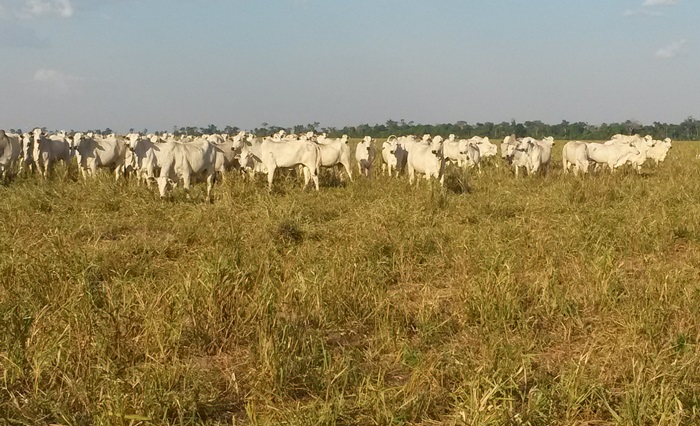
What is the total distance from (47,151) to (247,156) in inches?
246

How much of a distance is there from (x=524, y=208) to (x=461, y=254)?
4.35m

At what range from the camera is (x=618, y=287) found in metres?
5.86

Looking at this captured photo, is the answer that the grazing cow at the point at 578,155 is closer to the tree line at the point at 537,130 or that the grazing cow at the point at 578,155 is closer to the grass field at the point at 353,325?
the grass field at the point at 353,325

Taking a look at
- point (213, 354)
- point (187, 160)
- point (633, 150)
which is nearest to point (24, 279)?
point (213, 354)

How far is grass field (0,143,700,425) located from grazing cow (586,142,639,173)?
10.6m

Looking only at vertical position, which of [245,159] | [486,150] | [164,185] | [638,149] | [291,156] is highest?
[638,149]

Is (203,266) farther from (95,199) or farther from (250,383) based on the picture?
(95,199)

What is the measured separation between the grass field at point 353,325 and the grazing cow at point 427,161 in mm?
5858

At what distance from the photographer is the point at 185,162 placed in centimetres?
1284

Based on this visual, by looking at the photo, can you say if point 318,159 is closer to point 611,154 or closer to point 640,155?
point 611,154

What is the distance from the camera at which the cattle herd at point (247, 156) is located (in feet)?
43.4

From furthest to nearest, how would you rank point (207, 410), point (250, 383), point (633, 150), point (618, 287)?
point (633, 150) → point (618, 287) → point (250, 383) → point (207, 410)

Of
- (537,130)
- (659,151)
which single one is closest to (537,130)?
(537,130)

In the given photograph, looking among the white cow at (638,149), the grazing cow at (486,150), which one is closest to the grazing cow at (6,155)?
the grazing cow at (486,150)
